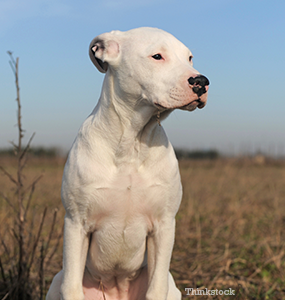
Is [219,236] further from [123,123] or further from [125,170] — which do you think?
[123,123]

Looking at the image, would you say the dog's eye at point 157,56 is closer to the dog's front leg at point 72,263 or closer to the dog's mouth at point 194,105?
the dog's mouth at point 194,105

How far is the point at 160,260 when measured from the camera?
228cm

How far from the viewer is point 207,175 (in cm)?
988

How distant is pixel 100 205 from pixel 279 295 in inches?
86.0

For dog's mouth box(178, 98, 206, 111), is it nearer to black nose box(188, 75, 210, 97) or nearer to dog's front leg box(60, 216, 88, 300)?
black nose box(188, 75, 210, 97)

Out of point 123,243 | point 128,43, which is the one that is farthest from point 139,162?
point 128,43

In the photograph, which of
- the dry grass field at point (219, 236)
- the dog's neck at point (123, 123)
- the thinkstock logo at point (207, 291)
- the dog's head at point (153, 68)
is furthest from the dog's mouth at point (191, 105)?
the thinkstock logo at point (207, 291)

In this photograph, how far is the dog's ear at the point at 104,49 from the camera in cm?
219

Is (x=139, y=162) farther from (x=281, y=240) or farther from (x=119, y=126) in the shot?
(x=281, y=240)

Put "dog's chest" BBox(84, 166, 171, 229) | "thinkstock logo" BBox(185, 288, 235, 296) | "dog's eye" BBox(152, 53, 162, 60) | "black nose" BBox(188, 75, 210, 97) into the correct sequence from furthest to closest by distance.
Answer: "thinkstock logo" BBox(185, 288, 235, 296)
"dog's chest" BBox(84, 166, 171, 229)
"dog's eye" BBox(152, 53, 162, 60)
"black nose" BBox(188, 75, 210, 97)

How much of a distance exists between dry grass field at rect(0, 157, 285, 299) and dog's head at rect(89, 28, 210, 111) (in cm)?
141

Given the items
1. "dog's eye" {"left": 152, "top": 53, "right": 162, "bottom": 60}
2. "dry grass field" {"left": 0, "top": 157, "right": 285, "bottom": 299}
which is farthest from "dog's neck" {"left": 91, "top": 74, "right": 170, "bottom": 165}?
"dry grass field" {"left": 0, "top": 157, "right": 285, "bottom": 299}

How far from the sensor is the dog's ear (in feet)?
7.17

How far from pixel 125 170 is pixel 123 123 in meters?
0.31
